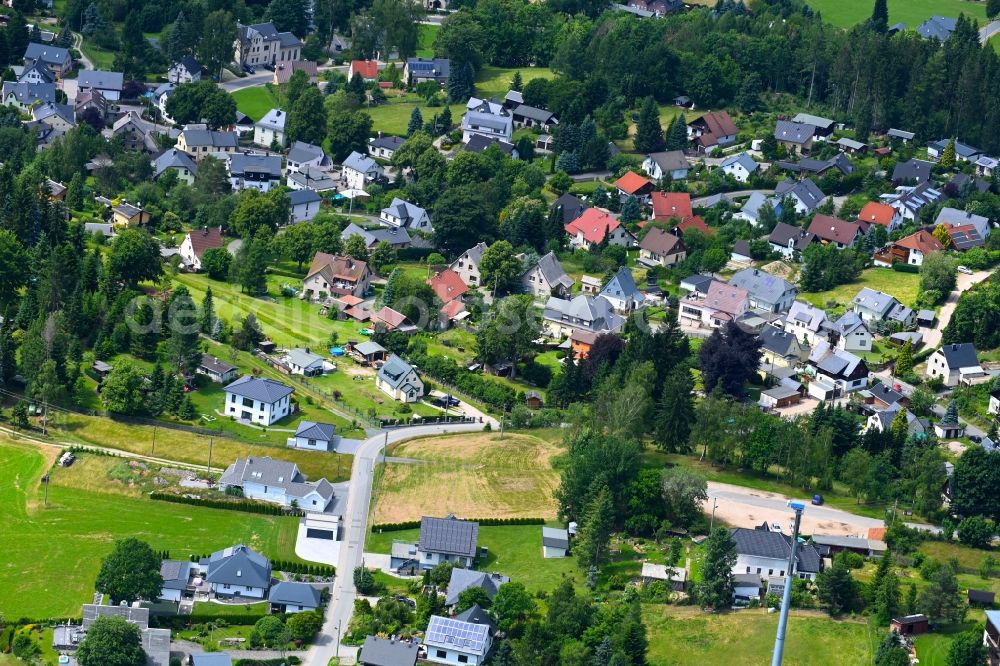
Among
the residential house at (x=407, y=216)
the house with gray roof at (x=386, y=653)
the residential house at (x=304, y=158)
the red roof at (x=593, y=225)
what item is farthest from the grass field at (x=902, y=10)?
the house with gray roof at (x=386, y=653)

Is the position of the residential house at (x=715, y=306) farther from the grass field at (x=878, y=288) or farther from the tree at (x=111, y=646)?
the tree at (x=111, y=646)

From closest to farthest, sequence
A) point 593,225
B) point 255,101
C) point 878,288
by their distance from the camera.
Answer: point 878,288 → point 593,225 → point 255,101

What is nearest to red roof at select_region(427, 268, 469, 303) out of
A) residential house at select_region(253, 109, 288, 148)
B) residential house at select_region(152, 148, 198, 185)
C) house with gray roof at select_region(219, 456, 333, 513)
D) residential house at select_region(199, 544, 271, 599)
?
residential house at select_region(152, 148, 198, 185)

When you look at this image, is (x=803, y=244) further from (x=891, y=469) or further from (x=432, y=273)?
(x=891, y=469)

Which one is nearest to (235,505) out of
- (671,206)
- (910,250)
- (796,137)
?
(671,206)

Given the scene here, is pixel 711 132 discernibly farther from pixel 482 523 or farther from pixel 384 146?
pixel 482 523

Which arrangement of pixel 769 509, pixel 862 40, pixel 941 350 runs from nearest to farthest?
pixel 769 509, pixel 941 350, pixel 862 40

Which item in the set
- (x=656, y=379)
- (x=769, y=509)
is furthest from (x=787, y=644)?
(x=656, y=379)
